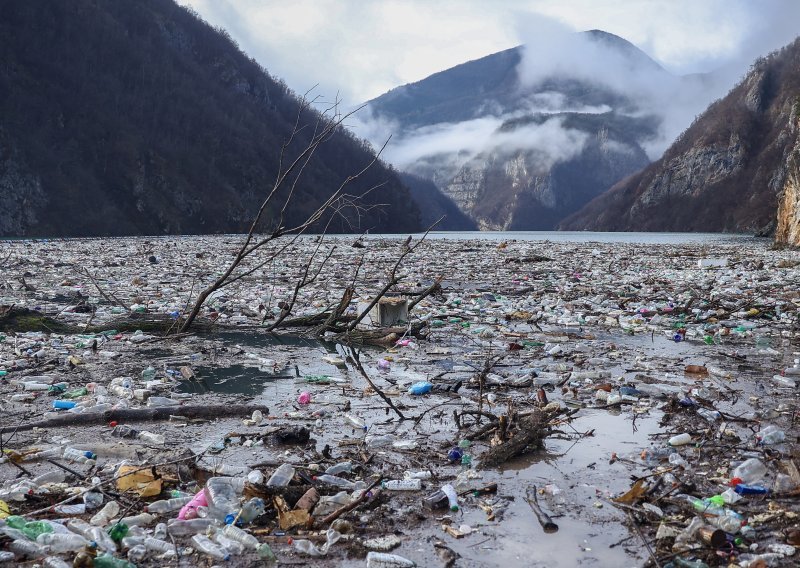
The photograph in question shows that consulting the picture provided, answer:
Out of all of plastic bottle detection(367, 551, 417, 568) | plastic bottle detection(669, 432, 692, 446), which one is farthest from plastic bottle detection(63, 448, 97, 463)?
plastic bottle detection(669, 432, 692, 446)

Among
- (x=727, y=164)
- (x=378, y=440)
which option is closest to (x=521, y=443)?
(x=378, y=440)

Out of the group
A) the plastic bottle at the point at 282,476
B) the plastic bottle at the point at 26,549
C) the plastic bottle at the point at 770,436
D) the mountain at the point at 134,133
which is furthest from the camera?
the mountain at the point at 134,133

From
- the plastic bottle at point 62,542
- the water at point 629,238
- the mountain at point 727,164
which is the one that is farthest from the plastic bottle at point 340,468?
the mountain at point 727,164

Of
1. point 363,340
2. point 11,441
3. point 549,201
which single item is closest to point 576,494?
point 11,441

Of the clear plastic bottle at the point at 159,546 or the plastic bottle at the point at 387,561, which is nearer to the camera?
the plastic bottle at the point at 387,561

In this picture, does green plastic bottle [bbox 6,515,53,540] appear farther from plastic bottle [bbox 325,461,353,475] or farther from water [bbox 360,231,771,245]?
water [bbox 360,231,771,245]

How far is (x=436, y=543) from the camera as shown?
238 cm

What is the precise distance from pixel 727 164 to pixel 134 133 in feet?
317

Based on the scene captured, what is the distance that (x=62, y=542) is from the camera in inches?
89.1

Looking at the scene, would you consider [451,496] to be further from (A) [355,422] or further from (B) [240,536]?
(A) [355,422]

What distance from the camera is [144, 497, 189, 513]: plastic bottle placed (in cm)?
262

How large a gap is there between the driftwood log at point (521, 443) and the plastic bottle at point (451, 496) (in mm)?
402

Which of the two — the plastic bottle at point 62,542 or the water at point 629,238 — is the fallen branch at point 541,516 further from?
the water at point 629,238

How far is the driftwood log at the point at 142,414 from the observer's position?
12.4ft
